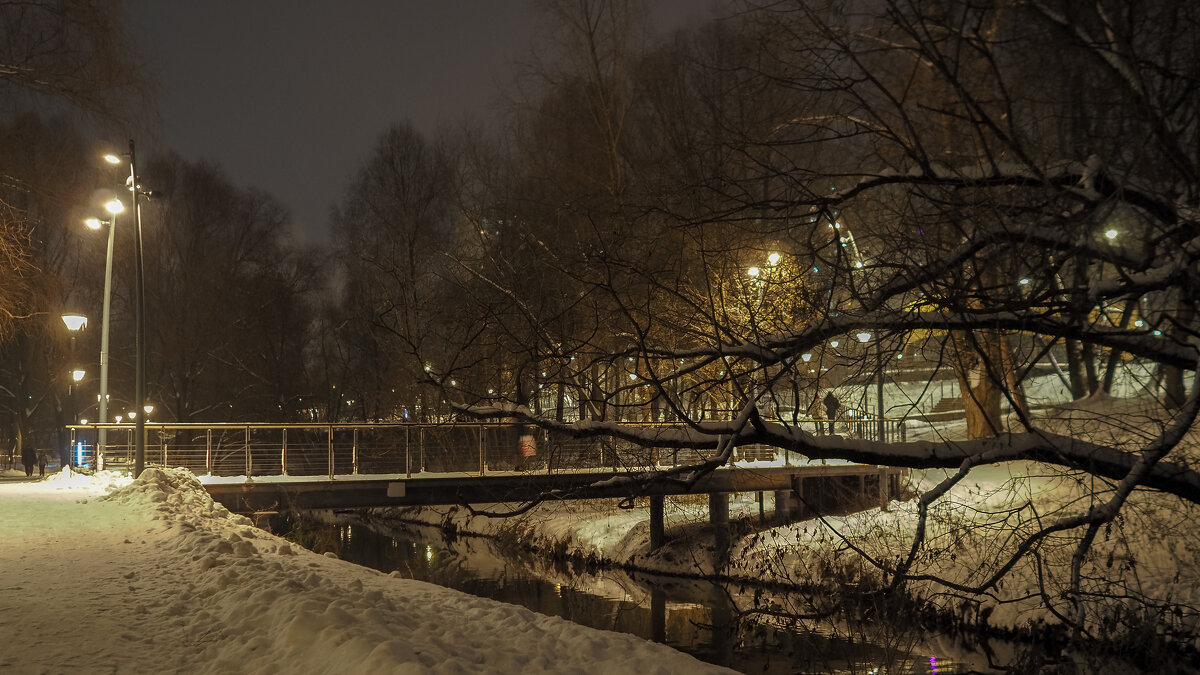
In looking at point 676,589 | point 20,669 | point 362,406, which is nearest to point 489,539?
point 676,589

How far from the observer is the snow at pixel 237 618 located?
21.0 feet

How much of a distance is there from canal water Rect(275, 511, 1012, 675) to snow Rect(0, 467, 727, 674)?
165cm

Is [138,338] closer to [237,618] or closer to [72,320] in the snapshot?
[72,320]

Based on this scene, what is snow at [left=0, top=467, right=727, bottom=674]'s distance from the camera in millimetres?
6398

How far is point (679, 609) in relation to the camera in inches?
693

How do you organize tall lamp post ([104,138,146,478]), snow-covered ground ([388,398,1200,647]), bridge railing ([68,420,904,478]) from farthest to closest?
1. bridge railing ([68,420,904,478])
2. tall lamp post ([104,138,146,478])
3. snow-covered ground ([388,398,1200,647])

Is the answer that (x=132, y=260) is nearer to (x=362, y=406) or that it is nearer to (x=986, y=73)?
(x=362, y=406)

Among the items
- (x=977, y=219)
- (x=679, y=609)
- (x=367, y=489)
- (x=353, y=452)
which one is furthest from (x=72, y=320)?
(x=977, y=219)

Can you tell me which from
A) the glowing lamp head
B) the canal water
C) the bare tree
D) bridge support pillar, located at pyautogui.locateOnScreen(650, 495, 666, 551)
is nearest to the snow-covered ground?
bridge support pillar, located at pyautogui.locateOnScreen(650, 495, 666, 551)

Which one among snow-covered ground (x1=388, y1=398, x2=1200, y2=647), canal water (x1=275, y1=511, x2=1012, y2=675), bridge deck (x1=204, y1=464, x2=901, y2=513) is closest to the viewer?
canal water (x1=275, y1=511, x2=1012, y2=675)

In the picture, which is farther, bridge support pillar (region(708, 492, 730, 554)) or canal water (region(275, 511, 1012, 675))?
bridge support pillar (region(708, 492, 730, 554))

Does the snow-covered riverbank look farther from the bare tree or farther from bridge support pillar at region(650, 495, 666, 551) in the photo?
the bare tree

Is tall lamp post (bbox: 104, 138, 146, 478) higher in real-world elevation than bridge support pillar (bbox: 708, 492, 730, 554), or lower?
higher

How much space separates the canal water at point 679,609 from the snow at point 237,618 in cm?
165
